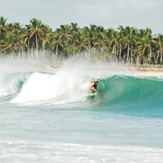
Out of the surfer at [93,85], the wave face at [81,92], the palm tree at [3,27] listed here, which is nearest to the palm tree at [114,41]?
the palm tree at [3,27]

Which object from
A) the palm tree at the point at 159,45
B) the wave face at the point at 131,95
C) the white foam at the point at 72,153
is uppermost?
the palm tree at the point at 159,45

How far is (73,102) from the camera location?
23797mm

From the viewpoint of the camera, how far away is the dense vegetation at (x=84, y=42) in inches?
3536

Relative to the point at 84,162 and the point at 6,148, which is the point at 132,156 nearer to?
the point at 84,162

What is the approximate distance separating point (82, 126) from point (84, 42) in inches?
3104

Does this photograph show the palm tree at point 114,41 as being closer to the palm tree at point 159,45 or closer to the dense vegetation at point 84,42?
the dense vegetation at point 84,42

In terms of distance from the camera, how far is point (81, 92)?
2602 centimetres

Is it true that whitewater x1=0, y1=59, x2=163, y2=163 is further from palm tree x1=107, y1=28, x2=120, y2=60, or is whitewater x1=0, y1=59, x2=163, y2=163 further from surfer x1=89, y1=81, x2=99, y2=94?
palm tree x1=107, y1=28, x2=120, y2=60

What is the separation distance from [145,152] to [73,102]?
14.1 meters

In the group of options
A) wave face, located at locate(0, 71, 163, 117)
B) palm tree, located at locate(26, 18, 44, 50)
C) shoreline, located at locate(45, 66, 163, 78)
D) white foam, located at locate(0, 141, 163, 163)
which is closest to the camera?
white foam, located at locate(0, 141, 163, 163)

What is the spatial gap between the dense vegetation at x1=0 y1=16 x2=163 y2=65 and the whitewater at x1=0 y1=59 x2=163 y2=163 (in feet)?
202

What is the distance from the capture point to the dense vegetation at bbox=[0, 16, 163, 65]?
295 ft

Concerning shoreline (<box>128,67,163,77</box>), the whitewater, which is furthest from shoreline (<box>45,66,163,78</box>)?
the whitewater

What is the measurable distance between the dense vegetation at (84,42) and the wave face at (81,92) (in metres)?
57.7
